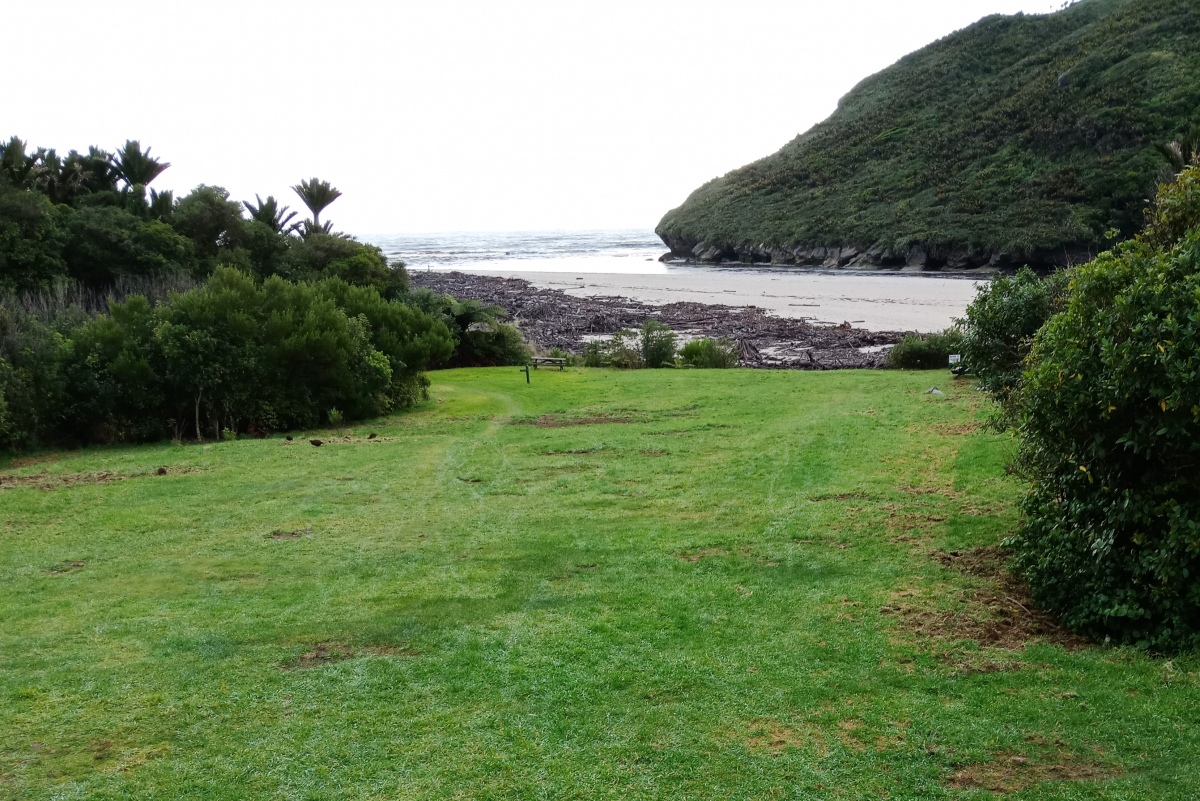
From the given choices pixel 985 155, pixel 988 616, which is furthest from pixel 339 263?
pixel 985 155

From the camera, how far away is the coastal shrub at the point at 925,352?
30016mm

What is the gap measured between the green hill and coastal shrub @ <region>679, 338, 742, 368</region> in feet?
126

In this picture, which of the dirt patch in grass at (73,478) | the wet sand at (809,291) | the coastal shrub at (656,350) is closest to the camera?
the dirt patch in grass at (73,478)

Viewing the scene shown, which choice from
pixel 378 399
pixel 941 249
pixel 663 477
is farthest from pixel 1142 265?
pixel 941 249

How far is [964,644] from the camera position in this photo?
731cm

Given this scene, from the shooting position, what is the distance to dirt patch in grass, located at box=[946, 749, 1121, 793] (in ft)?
16.8

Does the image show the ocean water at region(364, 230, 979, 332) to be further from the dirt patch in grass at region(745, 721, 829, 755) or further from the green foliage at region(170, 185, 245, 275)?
the dirt patch in grass at region(745, 721, 829, 755)

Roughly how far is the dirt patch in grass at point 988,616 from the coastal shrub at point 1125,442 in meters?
0.21

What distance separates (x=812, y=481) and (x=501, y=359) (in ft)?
76.8

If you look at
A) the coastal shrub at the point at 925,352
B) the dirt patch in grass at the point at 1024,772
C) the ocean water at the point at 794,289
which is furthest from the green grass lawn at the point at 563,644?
the ocean water at the point at 794,289

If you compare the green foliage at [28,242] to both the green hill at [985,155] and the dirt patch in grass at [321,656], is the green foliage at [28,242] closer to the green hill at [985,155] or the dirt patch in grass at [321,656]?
the dirt patch in grass at [321,656]

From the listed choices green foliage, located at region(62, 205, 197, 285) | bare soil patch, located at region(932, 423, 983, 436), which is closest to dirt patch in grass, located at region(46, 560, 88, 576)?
bare soil patch, located at region(932, 423, 983, 436)

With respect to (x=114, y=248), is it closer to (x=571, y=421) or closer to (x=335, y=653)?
(x=571, y=421)

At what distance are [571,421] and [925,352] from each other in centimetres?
1553
